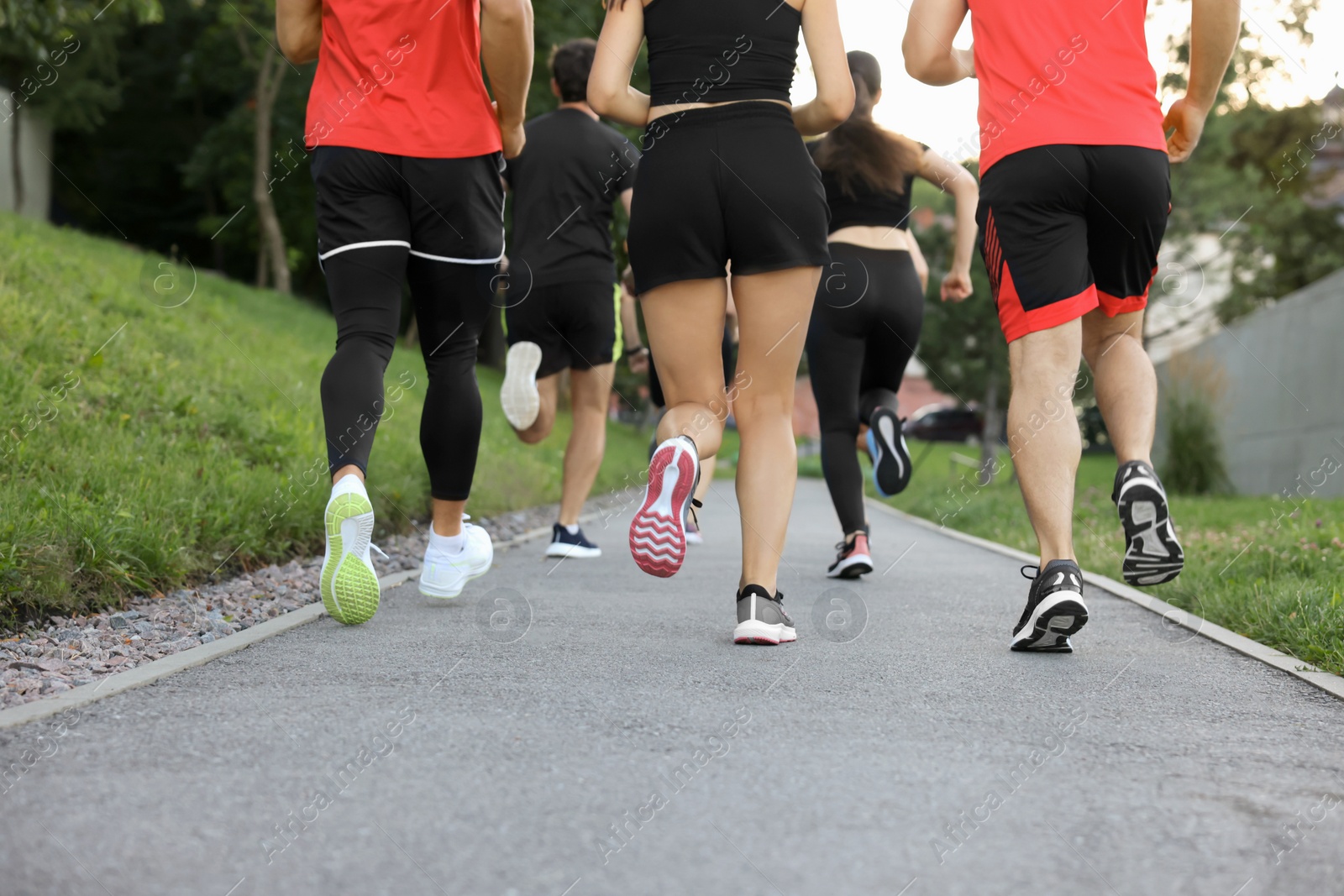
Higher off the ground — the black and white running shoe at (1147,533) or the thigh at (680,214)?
the thigh at (680,214)

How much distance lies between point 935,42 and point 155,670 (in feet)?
9.13

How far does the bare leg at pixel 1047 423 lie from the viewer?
Result: 336 cm

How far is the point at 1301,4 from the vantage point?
23.4 m

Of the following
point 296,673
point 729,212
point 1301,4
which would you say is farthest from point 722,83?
point 1301,4

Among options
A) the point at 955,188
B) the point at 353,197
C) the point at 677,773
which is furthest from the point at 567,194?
the point at 677,773

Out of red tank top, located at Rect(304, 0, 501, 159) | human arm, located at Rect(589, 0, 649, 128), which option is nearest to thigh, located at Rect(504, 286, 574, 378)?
red tank top, located at Rect(304, 0, 501, 159)

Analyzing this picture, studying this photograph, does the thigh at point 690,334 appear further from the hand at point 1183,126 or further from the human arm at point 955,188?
the human arm at point 955,188

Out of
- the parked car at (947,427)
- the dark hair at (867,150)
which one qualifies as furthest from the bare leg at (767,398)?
the parked car at (947,427)

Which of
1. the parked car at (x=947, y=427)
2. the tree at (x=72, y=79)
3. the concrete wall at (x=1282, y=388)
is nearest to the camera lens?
the concrete wall at (x=1282, y=388)

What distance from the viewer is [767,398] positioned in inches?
141

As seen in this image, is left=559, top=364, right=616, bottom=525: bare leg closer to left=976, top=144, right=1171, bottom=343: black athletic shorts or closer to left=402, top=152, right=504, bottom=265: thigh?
left=402, top=152, right=504, bottom=265: thigh

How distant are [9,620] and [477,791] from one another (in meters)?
1.87

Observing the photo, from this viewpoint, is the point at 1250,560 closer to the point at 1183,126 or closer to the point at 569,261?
the point at 1183,126

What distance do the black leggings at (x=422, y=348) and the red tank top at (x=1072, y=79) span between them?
1660 millimetres
